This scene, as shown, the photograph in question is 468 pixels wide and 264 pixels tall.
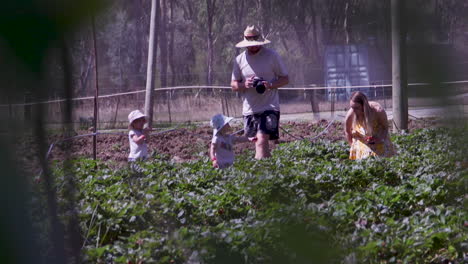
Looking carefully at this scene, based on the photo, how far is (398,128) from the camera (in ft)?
34.2

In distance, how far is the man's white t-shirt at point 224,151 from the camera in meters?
6.97

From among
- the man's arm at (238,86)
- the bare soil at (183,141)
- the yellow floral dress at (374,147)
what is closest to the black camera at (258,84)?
the man's arm at (238,86)

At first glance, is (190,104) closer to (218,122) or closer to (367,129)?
(367,129)

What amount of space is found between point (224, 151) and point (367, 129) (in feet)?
5.25

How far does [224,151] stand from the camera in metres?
7.09

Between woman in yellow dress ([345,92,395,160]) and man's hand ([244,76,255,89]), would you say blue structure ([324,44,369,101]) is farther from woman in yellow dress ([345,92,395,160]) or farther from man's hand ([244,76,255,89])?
woman in yellow dress ([345,92,395,160])

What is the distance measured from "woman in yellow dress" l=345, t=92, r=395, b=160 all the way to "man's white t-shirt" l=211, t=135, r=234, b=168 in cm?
140

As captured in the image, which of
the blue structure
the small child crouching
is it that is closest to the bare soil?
the small child crouching

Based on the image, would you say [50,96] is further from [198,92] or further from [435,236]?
[198,92]

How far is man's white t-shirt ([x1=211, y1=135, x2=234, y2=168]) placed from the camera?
22.9 feet

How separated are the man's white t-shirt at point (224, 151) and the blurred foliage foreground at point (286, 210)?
1.08 ft

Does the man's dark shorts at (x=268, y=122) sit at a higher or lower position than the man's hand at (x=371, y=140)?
higher

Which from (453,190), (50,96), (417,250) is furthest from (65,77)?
(417,250)

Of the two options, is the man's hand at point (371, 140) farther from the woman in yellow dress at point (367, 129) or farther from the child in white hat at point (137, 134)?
the child in white hat at point (137, 134)
